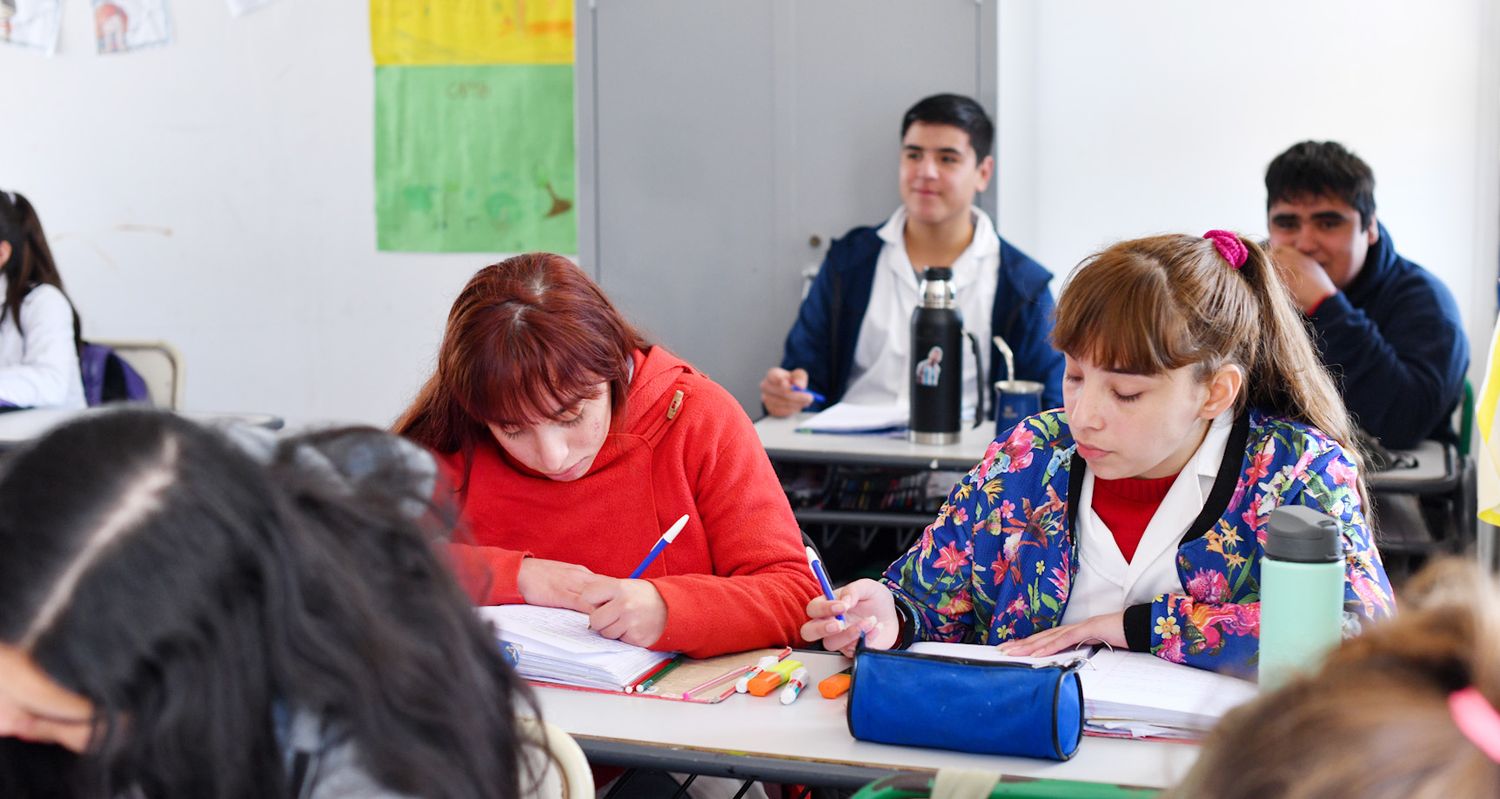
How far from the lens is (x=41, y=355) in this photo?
351 centimetres

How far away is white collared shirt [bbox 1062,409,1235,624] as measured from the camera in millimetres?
1603

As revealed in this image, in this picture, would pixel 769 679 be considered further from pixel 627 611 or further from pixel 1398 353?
pixel 1398 353

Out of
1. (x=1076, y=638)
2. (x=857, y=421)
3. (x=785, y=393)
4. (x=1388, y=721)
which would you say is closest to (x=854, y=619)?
(x=1076, y=638)

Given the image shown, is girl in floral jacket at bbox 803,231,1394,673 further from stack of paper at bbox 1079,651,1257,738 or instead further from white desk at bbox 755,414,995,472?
white desk at bbox 755,414,995,472

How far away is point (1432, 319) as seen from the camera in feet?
9.73

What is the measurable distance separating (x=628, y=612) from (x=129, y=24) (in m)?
3.82

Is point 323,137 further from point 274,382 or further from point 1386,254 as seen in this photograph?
point 1386,254

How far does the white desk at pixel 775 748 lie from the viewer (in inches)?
49.3

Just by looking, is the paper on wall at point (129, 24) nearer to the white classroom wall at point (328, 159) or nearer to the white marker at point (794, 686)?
the white classroom wall at point (328, 159)

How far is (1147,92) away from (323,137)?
255 cm

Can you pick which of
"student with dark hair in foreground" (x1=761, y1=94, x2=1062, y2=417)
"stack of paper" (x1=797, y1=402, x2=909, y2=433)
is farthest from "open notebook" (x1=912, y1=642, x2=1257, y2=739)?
"student with dark hair in foreground" (x1=761, y1=94, x2=1062, y2=417)

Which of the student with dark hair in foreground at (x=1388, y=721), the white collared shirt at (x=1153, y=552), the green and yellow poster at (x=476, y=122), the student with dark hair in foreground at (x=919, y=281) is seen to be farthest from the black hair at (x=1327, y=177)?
the student with dark hair in foreground at (x=1388, y=721)

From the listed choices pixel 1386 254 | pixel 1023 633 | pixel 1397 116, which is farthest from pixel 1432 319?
pixel 1023 633

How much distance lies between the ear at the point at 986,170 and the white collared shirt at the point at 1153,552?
197 centimetres
